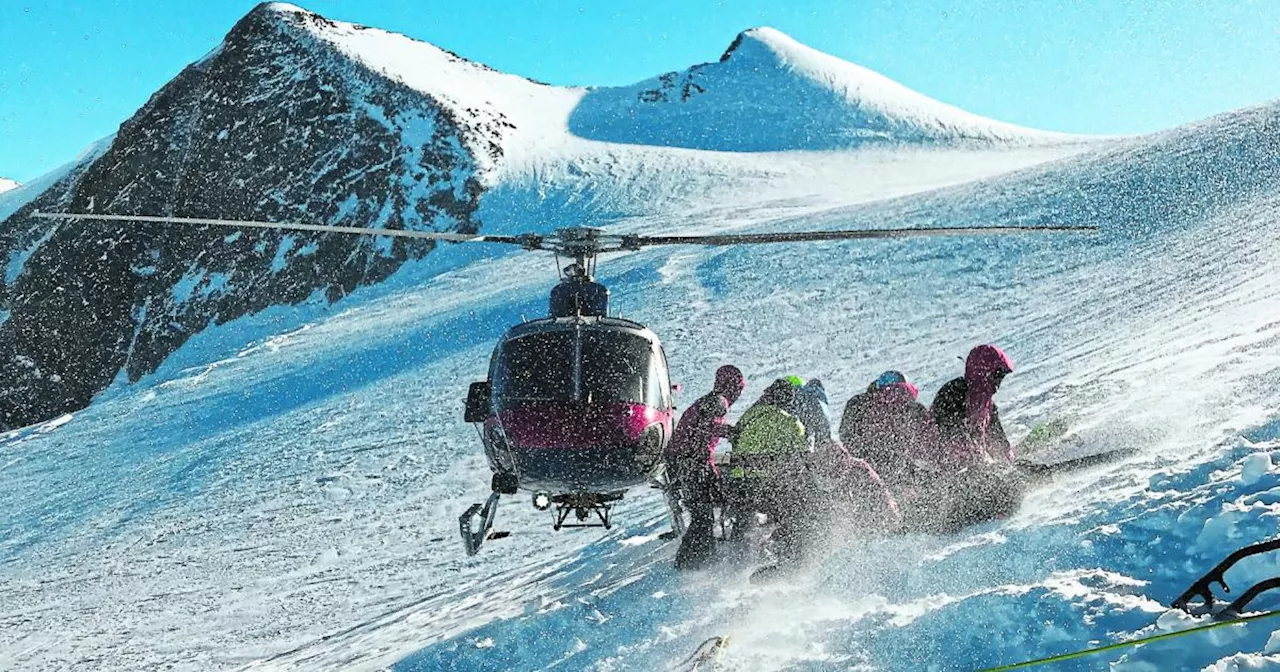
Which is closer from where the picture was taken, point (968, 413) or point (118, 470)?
point (968, 413)

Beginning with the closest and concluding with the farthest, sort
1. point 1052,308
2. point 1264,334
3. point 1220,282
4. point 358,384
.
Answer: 1. point 1264,334
2. point 1220,282
3. point 1052,308
4. point 358,384

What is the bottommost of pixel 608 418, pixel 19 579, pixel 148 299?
pixel 19 579

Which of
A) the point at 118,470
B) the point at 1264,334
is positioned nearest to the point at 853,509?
the point at 1264,334

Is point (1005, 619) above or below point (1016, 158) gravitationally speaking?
below

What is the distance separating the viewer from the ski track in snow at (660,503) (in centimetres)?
509

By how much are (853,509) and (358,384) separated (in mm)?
16871

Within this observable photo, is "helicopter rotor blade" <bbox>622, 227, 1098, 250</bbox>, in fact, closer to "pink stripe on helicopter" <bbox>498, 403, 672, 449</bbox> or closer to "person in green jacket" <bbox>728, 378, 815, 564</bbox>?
"person in green jacket" <bbox>728, 378, 815, 564</bbox>

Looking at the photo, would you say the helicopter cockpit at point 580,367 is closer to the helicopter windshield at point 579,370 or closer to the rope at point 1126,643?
the helicopter windshield at point 579,370

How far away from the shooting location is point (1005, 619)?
186 inches

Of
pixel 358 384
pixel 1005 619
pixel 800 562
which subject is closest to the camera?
pixel 1005 619

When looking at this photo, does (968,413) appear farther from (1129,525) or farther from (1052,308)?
(1052,308)

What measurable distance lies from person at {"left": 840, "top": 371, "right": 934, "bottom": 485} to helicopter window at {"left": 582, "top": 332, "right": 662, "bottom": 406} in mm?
1610

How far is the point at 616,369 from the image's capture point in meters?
7.04

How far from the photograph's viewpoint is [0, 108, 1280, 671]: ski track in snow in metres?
5.09
